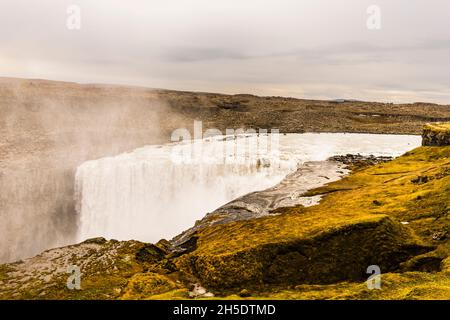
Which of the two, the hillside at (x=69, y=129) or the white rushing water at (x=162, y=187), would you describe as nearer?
the white rushing water at (x=162, y=187)

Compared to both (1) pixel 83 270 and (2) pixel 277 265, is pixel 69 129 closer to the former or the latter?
(1) pixel 83 270

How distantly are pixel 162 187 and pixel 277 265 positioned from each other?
34.9 m

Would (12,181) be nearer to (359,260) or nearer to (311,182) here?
(311,182)

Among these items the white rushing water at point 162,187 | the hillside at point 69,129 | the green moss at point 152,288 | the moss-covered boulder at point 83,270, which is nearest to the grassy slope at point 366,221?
the green moss at point 152,288

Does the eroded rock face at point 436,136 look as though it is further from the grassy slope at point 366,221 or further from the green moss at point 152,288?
the green moss at point 152,288

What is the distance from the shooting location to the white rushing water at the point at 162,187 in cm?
4631

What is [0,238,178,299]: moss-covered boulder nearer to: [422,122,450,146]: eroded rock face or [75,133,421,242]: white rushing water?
[75,133,421,242]: white rushing water

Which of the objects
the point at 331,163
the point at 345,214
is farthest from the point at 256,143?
the point at 345,214

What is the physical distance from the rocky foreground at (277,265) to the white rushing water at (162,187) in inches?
907

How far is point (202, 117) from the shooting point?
117 m

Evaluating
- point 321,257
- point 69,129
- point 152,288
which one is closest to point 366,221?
point 321,257

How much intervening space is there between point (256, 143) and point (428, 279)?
187ft

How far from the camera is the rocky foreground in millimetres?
14055

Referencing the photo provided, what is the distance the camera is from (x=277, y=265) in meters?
16.5
